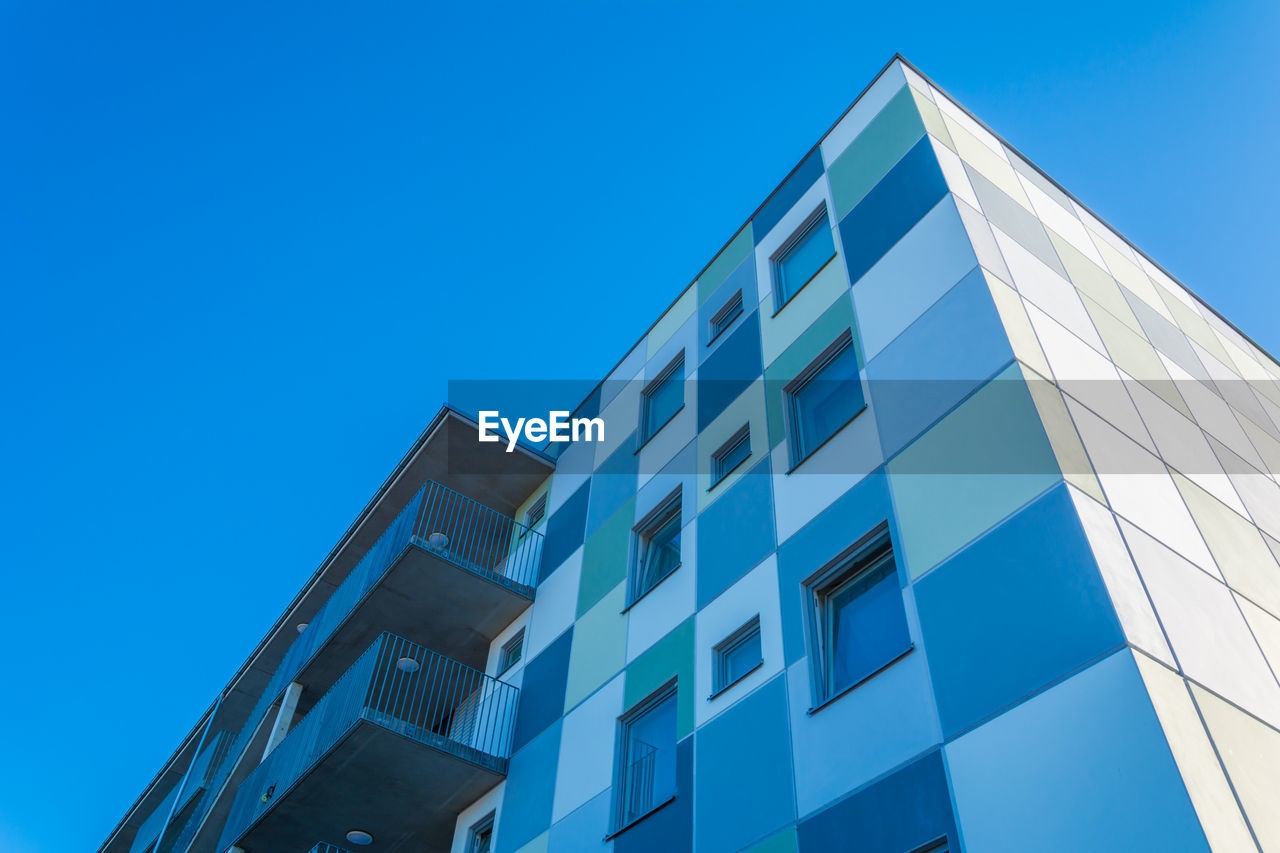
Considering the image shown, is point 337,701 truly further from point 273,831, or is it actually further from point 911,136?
point 911,136

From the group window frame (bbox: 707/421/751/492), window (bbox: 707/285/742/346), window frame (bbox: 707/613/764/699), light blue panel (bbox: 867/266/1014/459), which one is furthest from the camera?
window (bbox: 707/285/742/346)

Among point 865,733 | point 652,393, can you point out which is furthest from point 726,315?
point 865,733

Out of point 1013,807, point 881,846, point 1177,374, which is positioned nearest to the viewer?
point 1013,807

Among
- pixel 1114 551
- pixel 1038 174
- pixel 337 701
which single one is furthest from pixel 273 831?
pixel 1038 174

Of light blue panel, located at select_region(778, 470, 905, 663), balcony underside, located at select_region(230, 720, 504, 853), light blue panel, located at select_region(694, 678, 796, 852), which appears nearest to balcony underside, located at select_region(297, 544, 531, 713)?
balcony underside, located at select_region(230, 720, 504, 853)

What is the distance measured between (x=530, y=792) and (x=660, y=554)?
3.78 metres

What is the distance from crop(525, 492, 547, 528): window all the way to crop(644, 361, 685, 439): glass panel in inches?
129

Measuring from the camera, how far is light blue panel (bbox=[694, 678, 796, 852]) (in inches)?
361

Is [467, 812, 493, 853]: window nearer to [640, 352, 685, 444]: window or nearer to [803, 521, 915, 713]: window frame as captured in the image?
[640, 352, 685, 444]: window

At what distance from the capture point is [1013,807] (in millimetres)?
6961

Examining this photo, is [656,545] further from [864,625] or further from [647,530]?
[864,625]

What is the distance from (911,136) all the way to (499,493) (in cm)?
1102

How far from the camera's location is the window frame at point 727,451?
13609 millimetres

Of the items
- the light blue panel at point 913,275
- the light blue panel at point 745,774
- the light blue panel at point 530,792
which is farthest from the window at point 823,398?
the light blue panel at point 530,792
